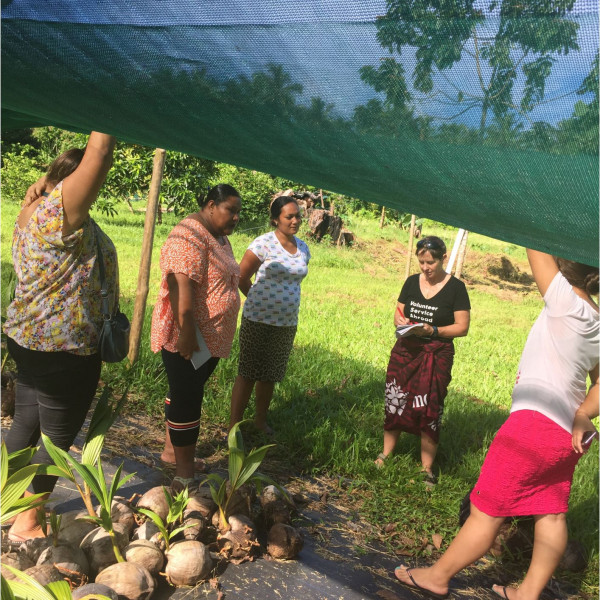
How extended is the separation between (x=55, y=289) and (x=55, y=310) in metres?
0.08

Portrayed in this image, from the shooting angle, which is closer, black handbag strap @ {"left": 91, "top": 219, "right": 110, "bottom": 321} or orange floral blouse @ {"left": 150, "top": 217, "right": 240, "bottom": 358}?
black handbag strap @ {"left": 91, "top": 219, "right": 110, "bottom": 321}

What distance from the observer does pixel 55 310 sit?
2.29m

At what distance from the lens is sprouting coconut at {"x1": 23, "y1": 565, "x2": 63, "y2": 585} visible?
6.81 ft

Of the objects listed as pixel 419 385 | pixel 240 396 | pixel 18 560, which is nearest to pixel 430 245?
pixel 419 385

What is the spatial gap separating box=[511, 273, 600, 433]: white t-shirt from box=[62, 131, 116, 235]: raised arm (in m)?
1.63

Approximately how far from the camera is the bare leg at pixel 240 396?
3746mm

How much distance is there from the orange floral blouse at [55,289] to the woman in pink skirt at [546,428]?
163 centimetres

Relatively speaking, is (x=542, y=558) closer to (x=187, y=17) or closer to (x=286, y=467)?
(x=286, y=467)

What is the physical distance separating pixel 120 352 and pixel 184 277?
0.58 m

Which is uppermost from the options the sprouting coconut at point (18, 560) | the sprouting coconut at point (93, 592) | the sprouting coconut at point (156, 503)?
the sprouting coconut at point (156, 503)

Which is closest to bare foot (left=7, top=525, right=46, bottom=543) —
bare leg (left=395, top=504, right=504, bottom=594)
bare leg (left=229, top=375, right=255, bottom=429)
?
bare leg (left=229, top=375, right=255, bottom=429)

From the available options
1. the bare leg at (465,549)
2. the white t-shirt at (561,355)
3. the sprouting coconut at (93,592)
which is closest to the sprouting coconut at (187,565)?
the sprouting coconut at (93,592)

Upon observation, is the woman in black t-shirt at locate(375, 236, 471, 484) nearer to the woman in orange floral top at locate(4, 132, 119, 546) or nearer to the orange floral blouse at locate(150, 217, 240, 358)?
the orange floral blouse at locate(150, 217, 240, 358)

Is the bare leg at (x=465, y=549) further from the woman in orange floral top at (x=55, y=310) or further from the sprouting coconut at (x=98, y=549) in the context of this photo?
→ the woman in orange floral top at (x=55, y=310)
